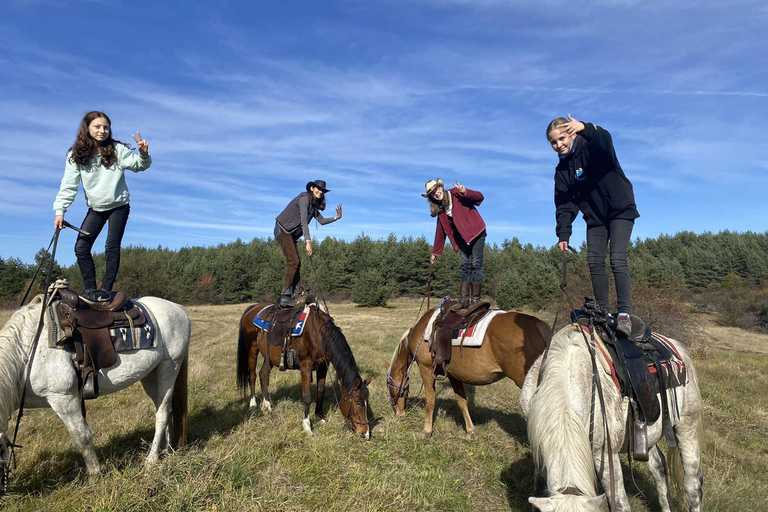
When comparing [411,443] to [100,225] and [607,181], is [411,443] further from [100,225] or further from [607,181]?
[100,225]

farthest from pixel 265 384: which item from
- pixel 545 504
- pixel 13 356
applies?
pixel 545 504

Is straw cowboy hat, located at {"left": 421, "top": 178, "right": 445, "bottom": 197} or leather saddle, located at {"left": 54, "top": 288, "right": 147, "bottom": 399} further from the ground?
straw cowboy hat, located at {"left": 421, "top": 178, "right": 445, "bottom": 197}

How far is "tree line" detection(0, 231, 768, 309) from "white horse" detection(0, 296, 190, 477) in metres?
26.5

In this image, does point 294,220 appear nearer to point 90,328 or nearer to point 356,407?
point 356,407

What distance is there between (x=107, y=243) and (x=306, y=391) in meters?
2.97

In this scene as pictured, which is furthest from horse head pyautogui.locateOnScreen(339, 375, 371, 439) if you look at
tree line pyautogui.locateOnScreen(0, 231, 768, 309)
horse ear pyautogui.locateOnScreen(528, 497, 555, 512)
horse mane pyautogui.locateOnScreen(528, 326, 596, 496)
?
tree line pyautogui.locateOnScreen(0, 231, 768, 309)

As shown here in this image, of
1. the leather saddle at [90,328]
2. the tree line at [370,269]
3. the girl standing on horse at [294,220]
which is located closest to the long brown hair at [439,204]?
the girl standing on horse at [294,220]

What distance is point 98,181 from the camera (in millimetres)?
4043

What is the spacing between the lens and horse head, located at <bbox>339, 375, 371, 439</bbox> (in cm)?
521

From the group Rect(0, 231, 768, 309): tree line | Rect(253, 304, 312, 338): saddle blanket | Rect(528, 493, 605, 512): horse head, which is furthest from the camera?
Rect(0, 231, 768, 309): tree line

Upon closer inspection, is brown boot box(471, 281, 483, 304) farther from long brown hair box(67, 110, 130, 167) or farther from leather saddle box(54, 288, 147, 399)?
long brown hair box(67, 110, 130, 167)

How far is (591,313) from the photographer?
3.54 metres

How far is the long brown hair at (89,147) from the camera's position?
3.92 m

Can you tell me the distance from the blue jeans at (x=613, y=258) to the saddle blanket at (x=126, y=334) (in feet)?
13.5
